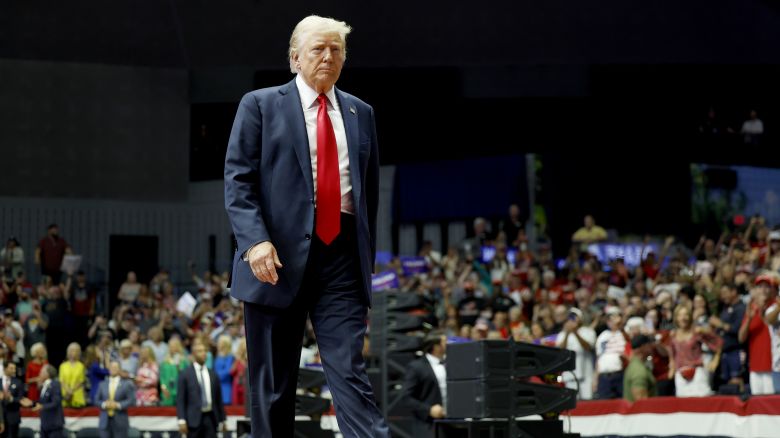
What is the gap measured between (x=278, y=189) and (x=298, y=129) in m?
0.24

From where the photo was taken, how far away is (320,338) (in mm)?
4828

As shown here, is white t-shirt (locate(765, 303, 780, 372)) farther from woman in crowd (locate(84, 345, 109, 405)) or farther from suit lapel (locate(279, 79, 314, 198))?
woman in crowd (locate(84, 345, 109, 405))

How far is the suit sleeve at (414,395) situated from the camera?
13.3 metres

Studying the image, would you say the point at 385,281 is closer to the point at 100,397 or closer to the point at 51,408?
the point at 100,397

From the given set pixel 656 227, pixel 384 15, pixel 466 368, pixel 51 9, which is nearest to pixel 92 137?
pixel 51 9

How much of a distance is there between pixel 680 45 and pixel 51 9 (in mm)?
13743

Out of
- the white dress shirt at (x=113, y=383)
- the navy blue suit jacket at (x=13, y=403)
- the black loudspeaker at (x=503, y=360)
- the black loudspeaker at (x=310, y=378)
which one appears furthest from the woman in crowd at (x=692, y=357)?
the navy blue suit jacket at (x=13, y=403)

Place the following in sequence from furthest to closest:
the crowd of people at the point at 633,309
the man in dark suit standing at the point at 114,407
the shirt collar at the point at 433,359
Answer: the man in dark suit standing at the point at 114,407 → the crowd of people at the point at 633,309 → the shirt collar at the point at 433,359

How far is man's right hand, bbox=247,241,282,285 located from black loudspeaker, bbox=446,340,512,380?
4788 millimetres

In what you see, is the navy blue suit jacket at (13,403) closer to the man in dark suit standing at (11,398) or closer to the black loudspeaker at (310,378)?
the man in dark suit standing at (11,398)

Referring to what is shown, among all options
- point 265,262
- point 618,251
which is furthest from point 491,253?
point 265,262

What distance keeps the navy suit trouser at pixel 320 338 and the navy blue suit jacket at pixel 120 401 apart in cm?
1472

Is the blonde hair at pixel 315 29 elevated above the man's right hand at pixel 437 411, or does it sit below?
above

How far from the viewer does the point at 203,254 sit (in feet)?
99.9
